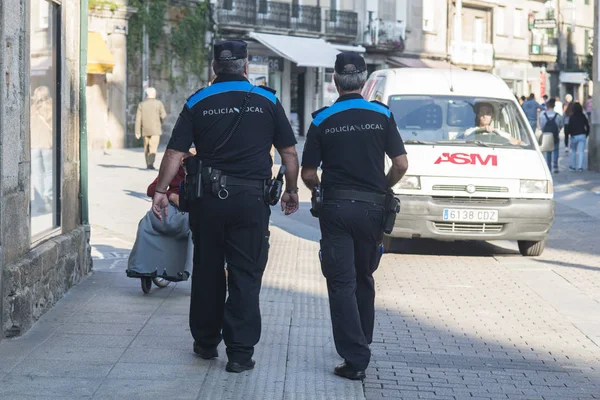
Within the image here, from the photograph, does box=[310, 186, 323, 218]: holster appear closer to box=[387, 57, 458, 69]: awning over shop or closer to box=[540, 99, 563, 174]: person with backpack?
box=[540, 99, 563, 174]: person with backpack

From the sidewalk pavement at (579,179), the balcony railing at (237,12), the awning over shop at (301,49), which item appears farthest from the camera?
the awning over shop at (301,49)

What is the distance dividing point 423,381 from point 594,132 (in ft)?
66.8

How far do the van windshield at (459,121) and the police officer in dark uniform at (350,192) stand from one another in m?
5.87

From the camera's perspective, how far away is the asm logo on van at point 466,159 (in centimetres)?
1197

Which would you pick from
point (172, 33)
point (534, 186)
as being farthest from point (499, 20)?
point (534, 186)

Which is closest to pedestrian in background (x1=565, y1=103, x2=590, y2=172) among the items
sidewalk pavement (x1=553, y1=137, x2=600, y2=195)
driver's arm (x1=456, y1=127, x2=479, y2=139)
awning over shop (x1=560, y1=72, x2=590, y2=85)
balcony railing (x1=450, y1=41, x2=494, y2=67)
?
sidewalk pavement (x1=553, y1=137, x2=600, y2=195)

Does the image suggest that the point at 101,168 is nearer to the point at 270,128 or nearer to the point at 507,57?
the point at 270,128

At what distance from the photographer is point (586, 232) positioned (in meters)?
15.0

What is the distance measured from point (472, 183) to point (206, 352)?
570cm

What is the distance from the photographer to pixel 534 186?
12.0 m

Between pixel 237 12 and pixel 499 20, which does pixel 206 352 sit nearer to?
pixel 237 12

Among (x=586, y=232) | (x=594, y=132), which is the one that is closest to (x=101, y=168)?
(x=594, y=132)

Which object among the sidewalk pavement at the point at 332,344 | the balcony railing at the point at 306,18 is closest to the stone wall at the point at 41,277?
the sidewalk pavement at the point at 332,344

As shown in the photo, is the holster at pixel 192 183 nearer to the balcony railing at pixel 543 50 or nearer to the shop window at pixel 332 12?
the shop window at pixel 332 12
